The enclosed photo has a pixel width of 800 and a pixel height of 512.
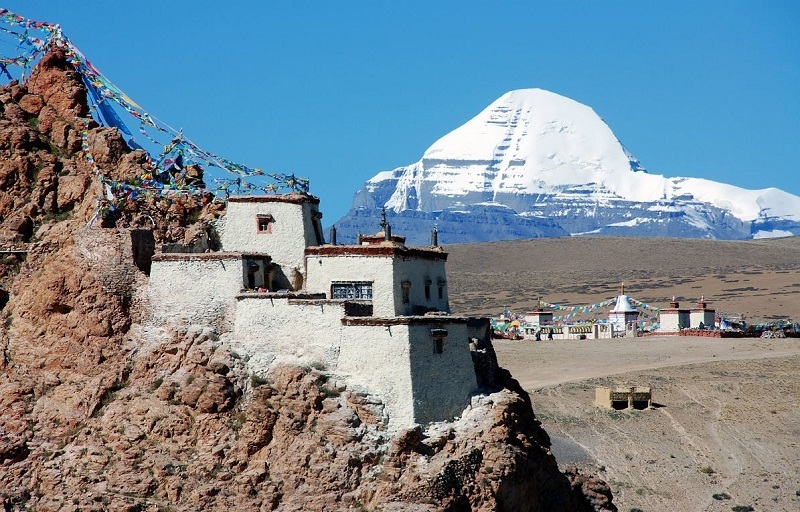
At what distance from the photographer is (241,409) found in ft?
136

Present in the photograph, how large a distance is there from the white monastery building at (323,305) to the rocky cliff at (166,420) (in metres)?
0.60

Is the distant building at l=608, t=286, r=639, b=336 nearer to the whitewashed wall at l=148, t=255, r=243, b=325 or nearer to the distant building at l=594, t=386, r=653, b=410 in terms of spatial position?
the distant building at l=594, t=386, r=653, b=410

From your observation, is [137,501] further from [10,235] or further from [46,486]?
[10,235]

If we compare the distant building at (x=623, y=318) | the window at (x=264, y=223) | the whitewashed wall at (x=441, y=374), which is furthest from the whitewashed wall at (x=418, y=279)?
the distant building at (x=623, y=318)

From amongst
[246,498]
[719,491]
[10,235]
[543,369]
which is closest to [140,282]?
[10,235]

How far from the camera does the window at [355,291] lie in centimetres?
4481

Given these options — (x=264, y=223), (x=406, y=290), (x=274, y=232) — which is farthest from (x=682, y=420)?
(x=264, y=223)

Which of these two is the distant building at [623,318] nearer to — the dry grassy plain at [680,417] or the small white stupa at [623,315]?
the small white stupa at [623,315]

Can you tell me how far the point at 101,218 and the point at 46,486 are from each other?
850 cm

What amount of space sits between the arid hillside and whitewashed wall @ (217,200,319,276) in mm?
86350

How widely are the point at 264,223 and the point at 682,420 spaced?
27.8 m

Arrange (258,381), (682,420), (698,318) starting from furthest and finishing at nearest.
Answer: (698,318) → (682,420) → (258,381)

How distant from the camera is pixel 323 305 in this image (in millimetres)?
42500

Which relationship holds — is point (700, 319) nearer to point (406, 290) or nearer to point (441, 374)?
point (406, 290)
